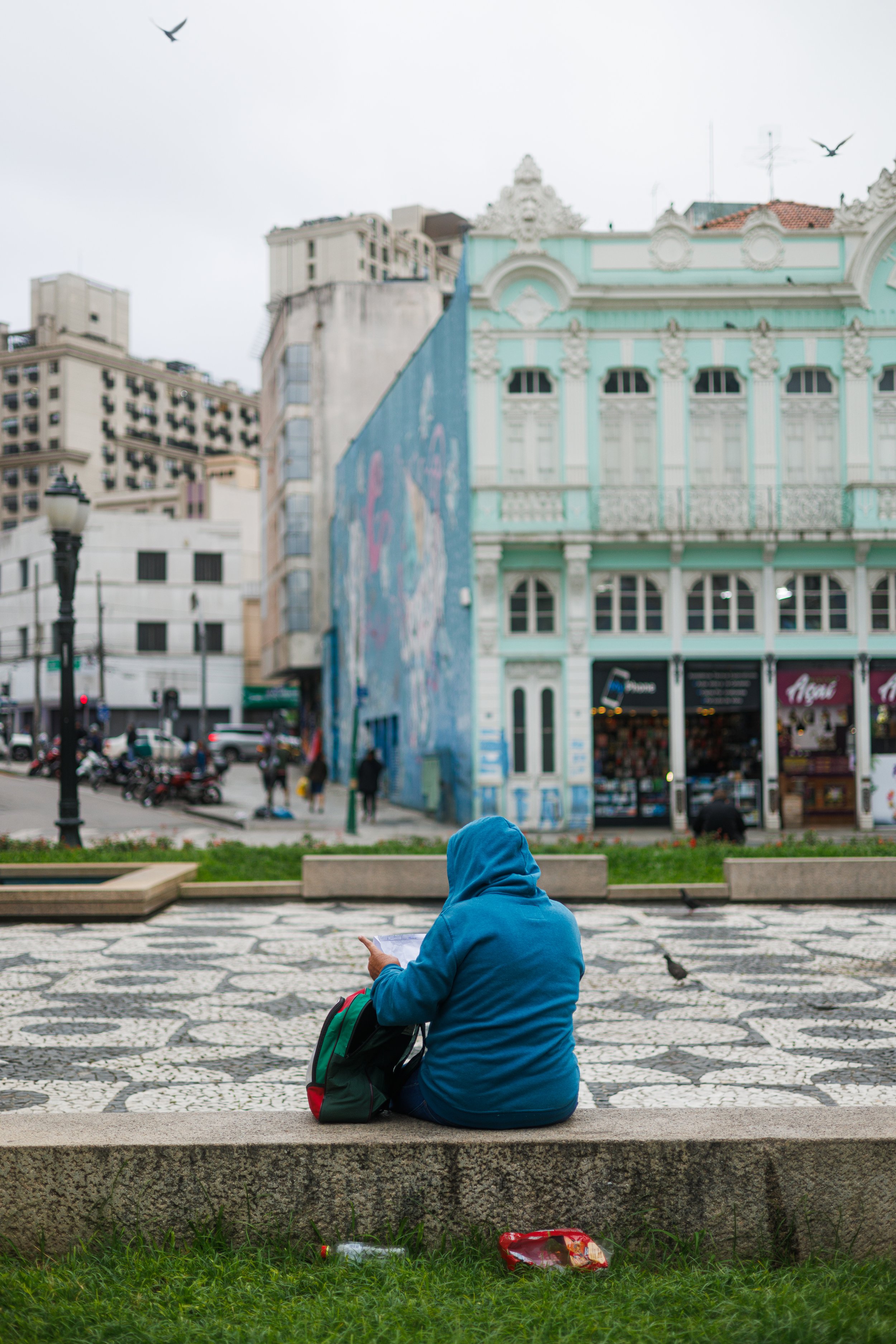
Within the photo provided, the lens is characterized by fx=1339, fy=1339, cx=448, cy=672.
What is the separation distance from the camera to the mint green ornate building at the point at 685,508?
27.6 metres

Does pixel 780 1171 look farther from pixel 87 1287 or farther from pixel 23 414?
pixel 23 414

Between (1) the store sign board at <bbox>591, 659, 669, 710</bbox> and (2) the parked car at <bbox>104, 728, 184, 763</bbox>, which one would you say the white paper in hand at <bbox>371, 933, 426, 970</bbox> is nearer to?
(1) the store sign board at <bbox>591, 659, 669, 710</bbox>

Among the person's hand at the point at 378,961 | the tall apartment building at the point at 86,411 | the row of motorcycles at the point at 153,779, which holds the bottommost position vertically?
the row of motorcycles at the point at 153,779

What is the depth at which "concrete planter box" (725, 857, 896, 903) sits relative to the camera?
1355cm

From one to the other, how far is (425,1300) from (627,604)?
25.1 meters

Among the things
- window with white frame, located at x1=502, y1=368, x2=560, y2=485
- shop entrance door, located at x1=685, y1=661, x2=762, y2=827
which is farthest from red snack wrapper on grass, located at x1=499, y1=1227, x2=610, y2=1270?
window with white frame, located at x1=502, y1=368, x2=560, y2=485

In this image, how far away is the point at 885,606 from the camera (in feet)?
92.7

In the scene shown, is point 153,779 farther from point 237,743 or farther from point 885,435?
point 237,743

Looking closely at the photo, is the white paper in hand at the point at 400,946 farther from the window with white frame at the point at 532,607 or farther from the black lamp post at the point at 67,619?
the window with white frame at the point at 532,607

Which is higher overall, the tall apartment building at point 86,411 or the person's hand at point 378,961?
the tall apartment building at point 86,411

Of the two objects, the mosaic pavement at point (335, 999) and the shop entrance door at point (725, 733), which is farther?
the shop entrance door at point (725, 733)

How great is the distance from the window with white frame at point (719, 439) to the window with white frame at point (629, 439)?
855 millimetres

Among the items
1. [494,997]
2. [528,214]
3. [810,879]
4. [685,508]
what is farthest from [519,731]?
[494,997]

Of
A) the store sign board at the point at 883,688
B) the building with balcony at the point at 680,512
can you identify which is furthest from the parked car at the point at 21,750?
the store sign board at the point at 883,688
